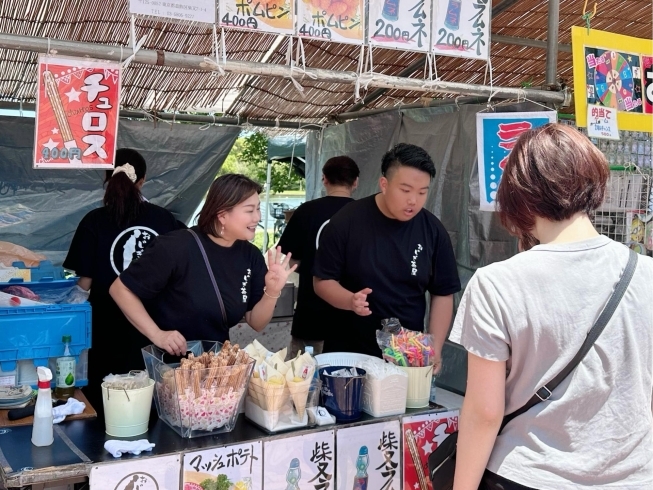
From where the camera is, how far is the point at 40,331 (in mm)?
2553

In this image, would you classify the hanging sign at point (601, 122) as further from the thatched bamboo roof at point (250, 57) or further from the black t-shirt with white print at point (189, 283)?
the black t-shirt with white print at point (189, 283)

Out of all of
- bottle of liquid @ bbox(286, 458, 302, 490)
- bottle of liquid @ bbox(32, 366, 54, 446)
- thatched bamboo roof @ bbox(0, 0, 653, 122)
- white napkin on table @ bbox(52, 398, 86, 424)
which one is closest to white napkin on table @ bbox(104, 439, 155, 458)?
bottle of liquid @ bbox(32, 366, 54, 446)

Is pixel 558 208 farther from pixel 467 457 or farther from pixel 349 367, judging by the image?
pixel 349 367

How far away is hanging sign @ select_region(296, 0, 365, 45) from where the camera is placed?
3.07m

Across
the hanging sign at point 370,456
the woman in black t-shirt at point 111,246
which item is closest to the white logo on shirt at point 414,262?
the hanging sign at point 370,456

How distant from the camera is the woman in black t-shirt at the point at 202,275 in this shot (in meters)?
2.55

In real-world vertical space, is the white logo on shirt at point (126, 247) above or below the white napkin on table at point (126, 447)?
above

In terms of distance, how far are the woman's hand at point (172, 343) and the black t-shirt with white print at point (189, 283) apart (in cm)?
16

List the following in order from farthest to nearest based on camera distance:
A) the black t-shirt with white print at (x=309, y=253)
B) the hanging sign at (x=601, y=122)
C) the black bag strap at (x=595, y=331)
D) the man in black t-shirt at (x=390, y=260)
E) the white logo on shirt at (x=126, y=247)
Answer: the black t-shirt with white print at (x=309, y=253) → the white logo on shirt at (x=126, y=247) → the hanging sign at (x=601, y=122) → the man in black t-shirt at (x=390, y=260) → the black bag strap at (x=595, y=331)

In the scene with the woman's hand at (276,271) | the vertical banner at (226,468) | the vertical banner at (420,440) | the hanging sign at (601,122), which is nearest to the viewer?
the vertical banner at (226,468)

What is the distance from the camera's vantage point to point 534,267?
1.45m

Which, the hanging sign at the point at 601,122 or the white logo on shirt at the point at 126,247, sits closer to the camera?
the hanging sign at the point at 601,122

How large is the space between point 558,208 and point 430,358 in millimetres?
1217

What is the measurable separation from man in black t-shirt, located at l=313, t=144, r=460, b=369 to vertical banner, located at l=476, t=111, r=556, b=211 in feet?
1.82
